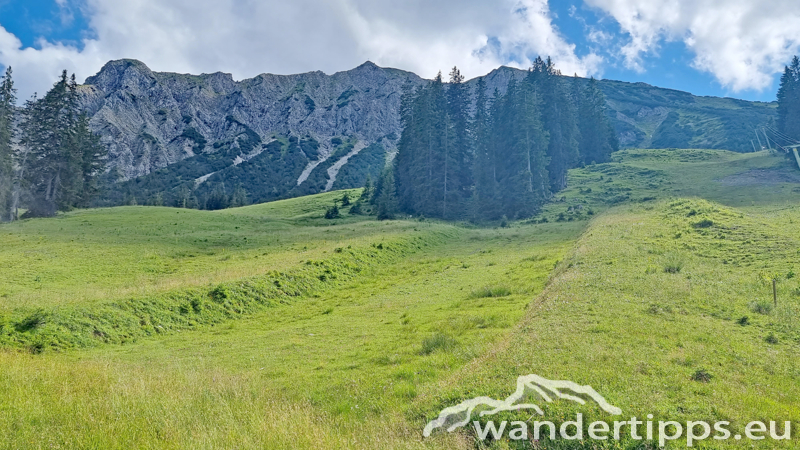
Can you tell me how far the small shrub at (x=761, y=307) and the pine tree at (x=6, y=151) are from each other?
88.5 metres

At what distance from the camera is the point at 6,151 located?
6191cm

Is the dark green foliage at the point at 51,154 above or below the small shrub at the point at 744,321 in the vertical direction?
above

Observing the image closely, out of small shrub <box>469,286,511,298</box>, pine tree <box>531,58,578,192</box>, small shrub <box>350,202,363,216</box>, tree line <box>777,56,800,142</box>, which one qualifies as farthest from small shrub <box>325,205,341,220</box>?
tree line <box>777,56,800,142</box>

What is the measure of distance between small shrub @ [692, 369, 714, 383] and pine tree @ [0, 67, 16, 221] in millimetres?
86722

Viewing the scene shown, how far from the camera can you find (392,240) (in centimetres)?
4056

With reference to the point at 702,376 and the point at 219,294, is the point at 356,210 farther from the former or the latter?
the point at 702,376

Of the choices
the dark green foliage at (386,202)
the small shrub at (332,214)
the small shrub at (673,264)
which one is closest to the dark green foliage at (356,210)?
the small shrub at (332,214)

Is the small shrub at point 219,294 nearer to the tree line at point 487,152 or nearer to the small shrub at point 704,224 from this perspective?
the small shrub at point 704,224

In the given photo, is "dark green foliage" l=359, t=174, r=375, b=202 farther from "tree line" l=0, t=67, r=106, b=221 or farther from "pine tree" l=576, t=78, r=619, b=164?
"tree line" l=0, t=67, r=106, b=221

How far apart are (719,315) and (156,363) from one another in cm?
1934

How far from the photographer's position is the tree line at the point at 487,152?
67812mm

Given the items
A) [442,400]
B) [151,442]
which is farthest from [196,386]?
[442,400]

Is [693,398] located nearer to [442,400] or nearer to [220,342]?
[442,400]

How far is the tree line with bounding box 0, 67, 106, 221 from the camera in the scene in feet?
206
